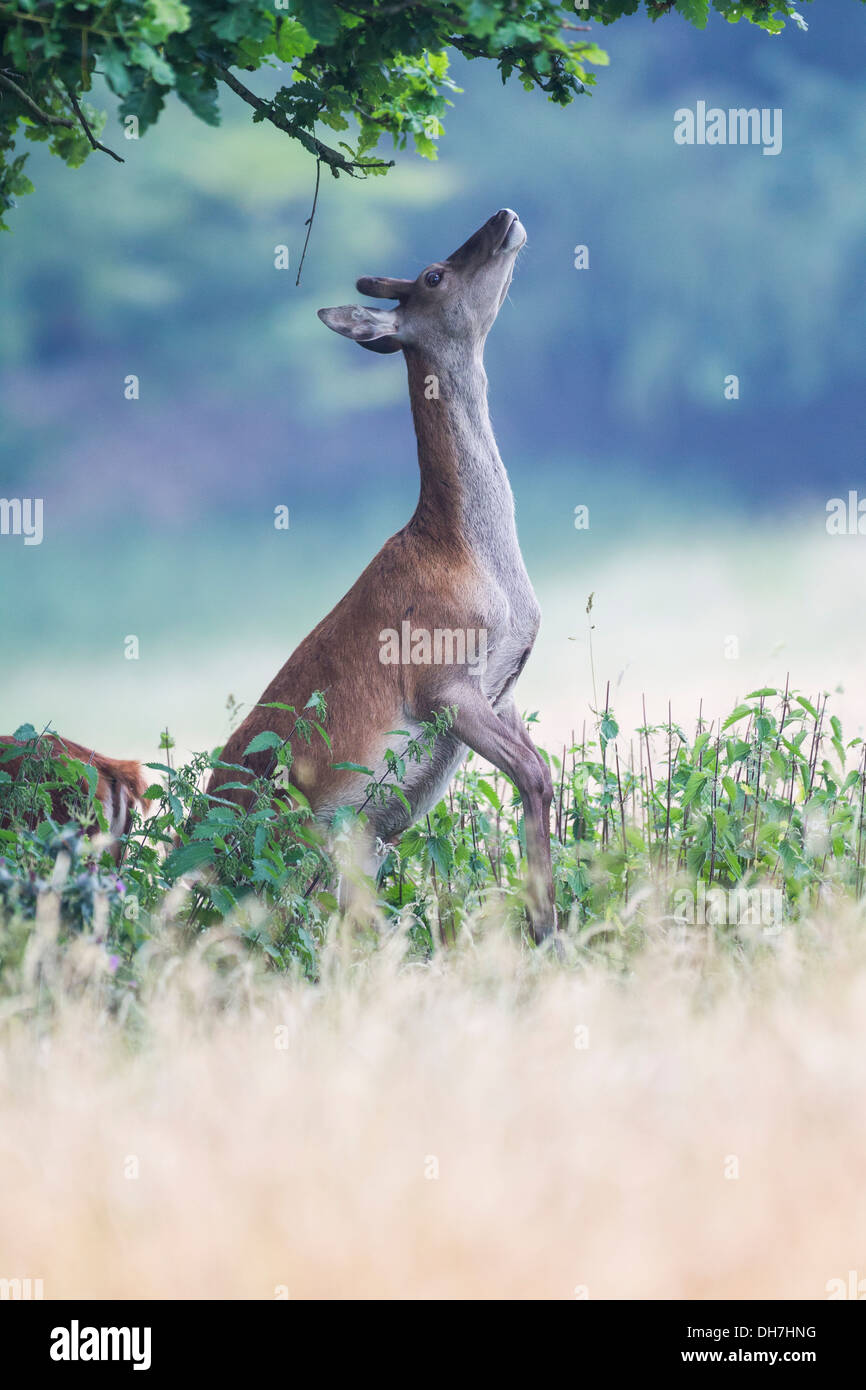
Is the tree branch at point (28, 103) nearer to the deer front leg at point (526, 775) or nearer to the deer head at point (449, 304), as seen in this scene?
the deer head at point (449, 304)

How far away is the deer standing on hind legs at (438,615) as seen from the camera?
20.8ft

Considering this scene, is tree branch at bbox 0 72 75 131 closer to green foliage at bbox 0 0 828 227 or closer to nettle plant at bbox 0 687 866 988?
green foliage at bbox 0 0 828 227

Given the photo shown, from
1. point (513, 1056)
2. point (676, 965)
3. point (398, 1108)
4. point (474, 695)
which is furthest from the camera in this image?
point (474, 695)

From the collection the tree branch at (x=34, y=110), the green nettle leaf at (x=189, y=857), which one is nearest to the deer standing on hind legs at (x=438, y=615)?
the green nettle leaf at (x=189, y=857)

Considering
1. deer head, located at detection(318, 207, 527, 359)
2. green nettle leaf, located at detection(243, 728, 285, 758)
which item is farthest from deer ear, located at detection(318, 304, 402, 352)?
green nettle leaf, located at detection(243, 728, 285, 758)

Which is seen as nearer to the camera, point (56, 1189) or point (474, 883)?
point (56, 1189)

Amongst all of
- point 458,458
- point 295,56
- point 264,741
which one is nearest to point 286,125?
point 295,56

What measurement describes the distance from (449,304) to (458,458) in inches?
30.9

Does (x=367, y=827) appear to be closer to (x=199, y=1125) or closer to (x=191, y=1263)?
(x=199, y=1125)

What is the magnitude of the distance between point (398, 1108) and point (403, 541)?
136 inches

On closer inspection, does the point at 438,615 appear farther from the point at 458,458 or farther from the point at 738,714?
the point at 738,714

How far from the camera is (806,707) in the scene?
7.21 m

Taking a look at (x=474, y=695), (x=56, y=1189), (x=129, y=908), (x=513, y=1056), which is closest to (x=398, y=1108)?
(x=513, y=1056)

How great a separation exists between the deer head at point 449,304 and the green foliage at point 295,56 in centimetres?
80
